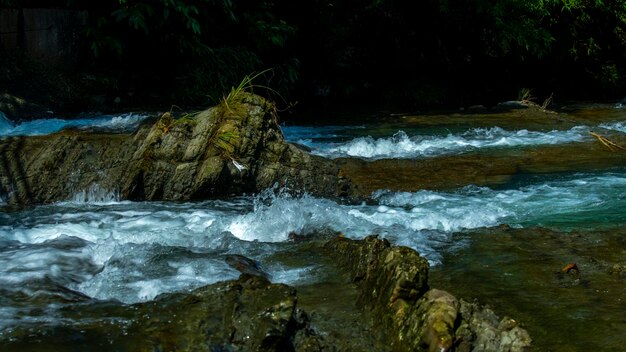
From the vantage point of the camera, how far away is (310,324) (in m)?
3.78

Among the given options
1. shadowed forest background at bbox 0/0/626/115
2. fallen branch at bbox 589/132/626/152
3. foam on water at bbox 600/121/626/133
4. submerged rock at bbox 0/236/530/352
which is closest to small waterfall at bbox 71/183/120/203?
submerged rock at bbox 0/236/530/352

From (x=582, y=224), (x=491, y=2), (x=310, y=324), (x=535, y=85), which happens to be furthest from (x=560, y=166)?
(x=535, y=85)

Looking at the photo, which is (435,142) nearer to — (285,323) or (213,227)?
(213,227)

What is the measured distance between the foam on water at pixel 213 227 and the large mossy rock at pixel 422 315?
2.50 ft

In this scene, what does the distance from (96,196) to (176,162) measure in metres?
0.79

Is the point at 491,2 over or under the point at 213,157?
over

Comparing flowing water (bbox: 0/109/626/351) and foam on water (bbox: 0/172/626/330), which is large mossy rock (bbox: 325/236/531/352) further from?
foam on water (bbox: 0/172/626/330)

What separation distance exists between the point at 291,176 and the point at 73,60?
6.72 metres

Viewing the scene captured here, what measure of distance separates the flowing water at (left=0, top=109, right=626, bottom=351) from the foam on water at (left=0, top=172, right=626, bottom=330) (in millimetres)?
12

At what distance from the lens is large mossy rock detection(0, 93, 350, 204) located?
7.23 m

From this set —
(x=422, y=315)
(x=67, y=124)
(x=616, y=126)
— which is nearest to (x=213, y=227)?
(x=422, y=315)

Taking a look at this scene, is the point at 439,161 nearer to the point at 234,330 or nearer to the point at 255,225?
the point at 255,225

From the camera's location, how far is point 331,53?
51.7 feet

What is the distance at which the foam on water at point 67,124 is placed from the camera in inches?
391
